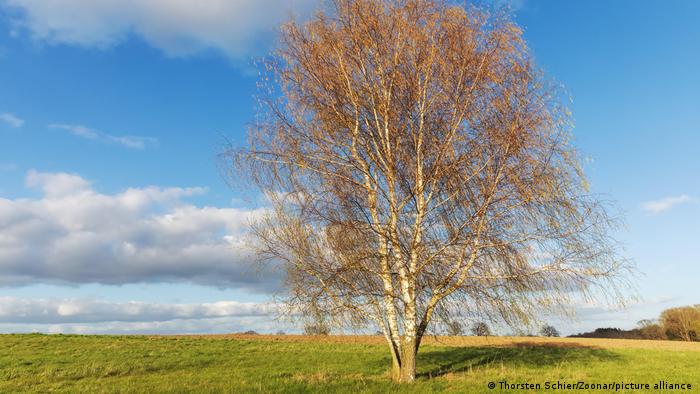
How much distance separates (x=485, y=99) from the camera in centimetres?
1312

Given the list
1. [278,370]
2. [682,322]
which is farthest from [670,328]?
[278,370]

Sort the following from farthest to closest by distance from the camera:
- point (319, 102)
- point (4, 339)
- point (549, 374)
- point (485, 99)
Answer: point (4, 339) < point (549, 374) < point (319, 102) < point (485, 99)

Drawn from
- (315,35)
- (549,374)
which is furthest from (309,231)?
(549,374)

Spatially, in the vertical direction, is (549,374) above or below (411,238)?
below

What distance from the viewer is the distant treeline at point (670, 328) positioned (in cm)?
5375

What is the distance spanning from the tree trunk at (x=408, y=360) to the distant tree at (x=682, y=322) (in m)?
54.8

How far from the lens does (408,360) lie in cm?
1324

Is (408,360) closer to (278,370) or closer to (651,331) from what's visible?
(278,370)

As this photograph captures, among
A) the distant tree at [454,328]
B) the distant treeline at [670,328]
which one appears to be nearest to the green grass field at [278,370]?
the distant tree at [454,328]

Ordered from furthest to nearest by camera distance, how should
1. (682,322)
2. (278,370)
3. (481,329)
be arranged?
(682,322) < (278,370) < (481,329)

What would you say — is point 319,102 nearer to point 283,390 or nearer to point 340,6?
point 340,6

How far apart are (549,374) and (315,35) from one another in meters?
13.7

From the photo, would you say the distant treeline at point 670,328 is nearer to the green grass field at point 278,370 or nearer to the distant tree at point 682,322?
the distant tree at point 682,322

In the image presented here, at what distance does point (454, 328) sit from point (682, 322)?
54.5m
